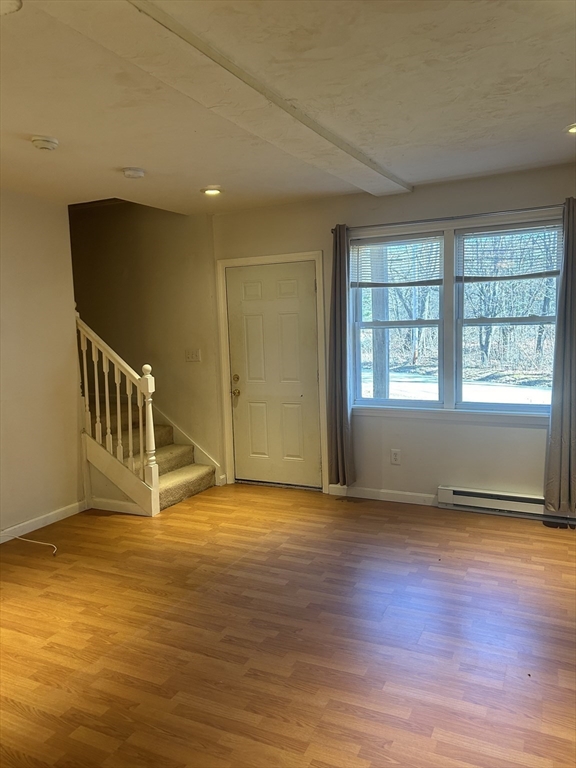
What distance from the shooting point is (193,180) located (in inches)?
149

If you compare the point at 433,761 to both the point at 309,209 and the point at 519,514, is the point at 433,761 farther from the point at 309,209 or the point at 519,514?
the point at 309,209

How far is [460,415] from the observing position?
4.28 m

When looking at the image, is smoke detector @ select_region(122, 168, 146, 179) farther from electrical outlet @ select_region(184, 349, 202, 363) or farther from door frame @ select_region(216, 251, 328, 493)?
electrical outlet @ select_region(184, 349, 202, 363)

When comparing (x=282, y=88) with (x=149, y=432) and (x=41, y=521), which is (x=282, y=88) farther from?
(x=41, y=521)

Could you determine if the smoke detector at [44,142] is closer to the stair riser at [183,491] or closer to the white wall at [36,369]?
the white wall at [36,369]

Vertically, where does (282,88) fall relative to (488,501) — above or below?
above

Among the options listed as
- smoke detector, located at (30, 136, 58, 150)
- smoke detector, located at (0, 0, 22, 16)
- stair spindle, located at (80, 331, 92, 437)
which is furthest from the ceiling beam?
stair spindle, located at (80, 331, 92, 437)

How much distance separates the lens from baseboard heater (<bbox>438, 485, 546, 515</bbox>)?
409 cm

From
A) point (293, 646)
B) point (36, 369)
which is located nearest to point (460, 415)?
point (293, 646)

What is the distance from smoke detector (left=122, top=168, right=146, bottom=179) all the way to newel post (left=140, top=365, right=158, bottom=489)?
144cm

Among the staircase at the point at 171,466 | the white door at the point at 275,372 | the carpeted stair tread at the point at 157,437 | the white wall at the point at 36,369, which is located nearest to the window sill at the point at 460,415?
the white door at the point at 275,372

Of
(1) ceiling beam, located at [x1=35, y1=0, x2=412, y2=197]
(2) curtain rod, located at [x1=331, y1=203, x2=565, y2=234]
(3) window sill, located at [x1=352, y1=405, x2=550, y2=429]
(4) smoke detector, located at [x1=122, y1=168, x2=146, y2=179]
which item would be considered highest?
(4) smoke detector, located at [x1=122, y1=168, x2=146, y2=179]

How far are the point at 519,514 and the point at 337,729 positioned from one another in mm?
2650

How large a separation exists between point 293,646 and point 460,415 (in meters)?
2.37
